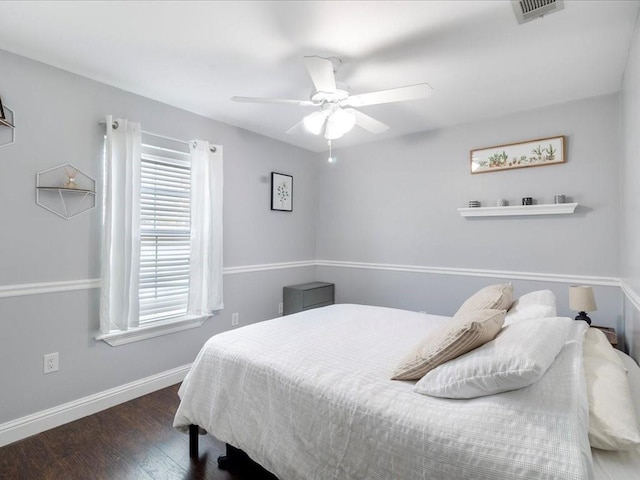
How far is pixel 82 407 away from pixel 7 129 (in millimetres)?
2013

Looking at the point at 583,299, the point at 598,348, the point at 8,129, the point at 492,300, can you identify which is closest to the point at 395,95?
the point at 492,300

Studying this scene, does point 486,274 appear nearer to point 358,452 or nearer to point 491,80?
point 491,80

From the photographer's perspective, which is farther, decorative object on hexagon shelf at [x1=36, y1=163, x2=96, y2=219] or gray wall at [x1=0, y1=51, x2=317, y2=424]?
decorative object on hexagon shelf at [x1=36, y1=163, x2=96, y2=219]

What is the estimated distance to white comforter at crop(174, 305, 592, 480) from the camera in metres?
1.01

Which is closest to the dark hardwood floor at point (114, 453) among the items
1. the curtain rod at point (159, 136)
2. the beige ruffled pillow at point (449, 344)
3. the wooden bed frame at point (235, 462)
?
the wooden bed frame at point (235, 462)

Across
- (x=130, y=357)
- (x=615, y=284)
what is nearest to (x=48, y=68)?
(x=130, y=357)

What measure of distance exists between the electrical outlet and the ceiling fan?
2.22 meters

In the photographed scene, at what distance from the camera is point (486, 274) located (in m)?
3.28

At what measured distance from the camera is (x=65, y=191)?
2363mm

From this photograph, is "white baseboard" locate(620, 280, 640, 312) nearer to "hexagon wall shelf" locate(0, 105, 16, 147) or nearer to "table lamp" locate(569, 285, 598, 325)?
"table lamp" locate(569, 285, 598, 325)

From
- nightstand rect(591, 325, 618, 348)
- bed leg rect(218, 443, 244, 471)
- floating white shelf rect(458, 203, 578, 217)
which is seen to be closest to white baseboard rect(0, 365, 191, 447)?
bed leg rect(218, 443, 244, 471)

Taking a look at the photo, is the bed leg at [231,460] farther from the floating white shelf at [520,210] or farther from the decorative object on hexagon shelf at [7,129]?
the floating white shelf at [520,210]

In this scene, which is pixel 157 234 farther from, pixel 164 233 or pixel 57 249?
pixel 57 249

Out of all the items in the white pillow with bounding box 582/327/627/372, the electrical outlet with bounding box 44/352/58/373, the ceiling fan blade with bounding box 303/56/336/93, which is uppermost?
the ceiling fan blade with bounding box 303/56/336/93
